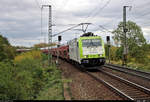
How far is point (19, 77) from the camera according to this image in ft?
66.8

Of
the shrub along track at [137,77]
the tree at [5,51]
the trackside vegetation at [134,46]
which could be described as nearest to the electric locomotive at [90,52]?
the shrub along track at [137,77]

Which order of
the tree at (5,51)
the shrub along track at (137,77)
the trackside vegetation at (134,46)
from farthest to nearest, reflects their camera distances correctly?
the tree at (5,51)
the trackside vegetation at (134,46)
the shrub along track at (137,77)

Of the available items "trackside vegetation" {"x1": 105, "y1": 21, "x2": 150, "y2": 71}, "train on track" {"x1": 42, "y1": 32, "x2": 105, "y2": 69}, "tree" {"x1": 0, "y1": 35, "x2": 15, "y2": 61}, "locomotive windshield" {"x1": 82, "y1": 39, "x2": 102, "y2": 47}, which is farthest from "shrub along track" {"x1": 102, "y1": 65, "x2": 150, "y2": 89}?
"tree" {"x1": 0, "y1": 35, "x2": 15, "y2": 61}

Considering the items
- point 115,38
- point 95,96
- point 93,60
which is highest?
point 115,38

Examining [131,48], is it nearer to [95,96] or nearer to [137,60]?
[137,60]

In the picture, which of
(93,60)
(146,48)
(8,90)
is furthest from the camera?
(146,48)

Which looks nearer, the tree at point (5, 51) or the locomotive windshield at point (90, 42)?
the locomotive windshield at point (90, 42)

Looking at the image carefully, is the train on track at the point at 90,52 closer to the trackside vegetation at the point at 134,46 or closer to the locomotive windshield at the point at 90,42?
the locomotive windshield at the point at 90,42

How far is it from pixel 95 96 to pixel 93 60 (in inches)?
329

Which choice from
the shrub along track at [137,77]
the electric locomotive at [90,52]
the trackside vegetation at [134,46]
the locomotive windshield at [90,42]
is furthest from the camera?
the trackside vegetation at [134,46]

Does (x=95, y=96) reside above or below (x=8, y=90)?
above

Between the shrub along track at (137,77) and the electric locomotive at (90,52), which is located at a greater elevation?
the electric locomotive at (90,52)

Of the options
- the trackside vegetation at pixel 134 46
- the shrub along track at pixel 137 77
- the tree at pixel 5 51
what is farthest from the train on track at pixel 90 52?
the tree at pixel 5 51

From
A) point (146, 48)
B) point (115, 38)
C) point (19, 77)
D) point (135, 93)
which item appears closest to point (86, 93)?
point (135, 93)
